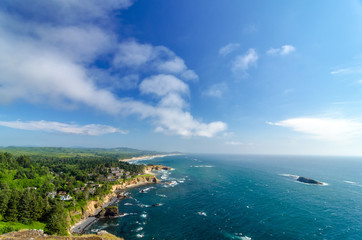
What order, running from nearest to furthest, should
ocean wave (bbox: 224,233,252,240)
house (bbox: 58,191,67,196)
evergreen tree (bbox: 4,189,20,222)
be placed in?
ocean wave (bbox: 224,233,252,240)
evergreen tree (bbox: 4,189,20,222)
house (bbox: 58,191,67,196)

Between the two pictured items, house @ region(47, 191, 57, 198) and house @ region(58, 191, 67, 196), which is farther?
house @ region(58, 191, 67, 196)

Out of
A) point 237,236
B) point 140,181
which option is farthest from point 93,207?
point 237,236

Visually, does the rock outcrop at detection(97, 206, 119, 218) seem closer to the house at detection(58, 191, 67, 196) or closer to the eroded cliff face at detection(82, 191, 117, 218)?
the eroded cliff face at detection(82, 191, 117, 218)


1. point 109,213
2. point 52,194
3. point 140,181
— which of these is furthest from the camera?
point 140,181

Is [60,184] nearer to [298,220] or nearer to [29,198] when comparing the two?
[29,198]

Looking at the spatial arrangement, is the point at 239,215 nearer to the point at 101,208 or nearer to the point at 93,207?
the point at 101,208

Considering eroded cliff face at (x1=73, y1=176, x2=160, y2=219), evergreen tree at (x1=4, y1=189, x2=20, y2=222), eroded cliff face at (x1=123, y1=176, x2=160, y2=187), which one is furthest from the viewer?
eroded cliff face at (x1=123, y1=176, x2=160, y2=187)

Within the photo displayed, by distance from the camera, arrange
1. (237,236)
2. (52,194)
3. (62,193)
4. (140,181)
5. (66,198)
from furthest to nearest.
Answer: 1. (140,181)
2. (62,193)
3. (52,194)
4. (66,198)
5. (237,236)

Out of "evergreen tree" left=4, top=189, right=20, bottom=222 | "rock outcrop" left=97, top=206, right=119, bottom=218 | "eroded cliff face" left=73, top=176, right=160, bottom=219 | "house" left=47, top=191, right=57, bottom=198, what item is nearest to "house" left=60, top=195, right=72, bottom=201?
"house" left=47, top=191, right=57, bottom=198

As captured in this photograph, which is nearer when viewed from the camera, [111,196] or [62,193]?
[62,193]

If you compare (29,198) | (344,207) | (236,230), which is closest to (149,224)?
(236,230)

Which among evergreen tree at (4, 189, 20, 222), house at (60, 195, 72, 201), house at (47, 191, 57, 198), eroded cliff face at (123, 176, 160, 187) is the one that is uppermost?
evergreen tree at (4, 189, 20, 222)
